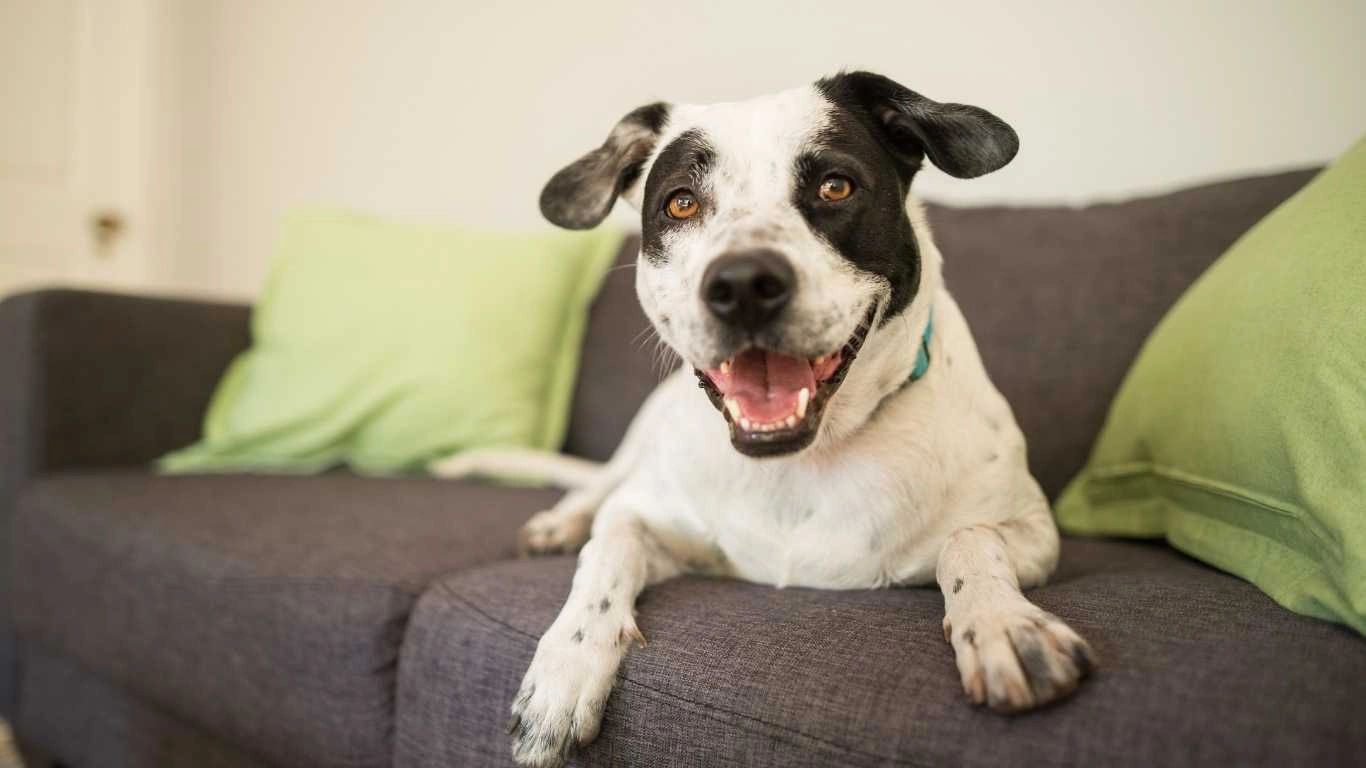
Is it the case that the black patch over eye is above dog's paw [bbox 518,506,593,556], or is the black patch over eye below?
above

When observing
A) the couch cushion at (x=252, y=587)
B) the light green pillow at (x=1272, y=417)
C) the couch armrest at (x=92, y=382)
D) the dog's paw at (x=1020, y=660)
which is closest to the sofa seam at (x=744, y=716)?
the dog's paw at (x=1020, y=660)

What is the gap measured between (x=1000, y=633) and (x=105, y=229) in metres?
4.76

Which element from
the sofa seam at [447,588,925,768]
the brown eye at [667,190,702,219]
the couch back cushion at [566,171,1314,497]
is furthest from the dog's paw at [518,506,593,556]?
the couch back cushion at [566,171,1314,497]

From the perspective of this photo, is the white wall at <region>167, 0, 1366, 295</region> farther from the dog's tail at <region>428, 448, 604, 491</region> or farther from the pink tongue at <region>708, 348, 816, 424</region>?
the pink tongue at <region>708, 348, 816, 424</region>

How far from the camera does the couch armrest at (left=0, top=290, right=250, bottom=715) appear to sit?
214 centimetres

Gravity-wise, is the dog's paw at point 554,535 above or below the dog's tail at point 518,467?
above

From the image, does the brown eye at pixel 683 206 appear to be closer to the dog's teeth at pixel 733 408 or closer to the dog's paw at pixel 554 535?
the dog's teeth at pixel 733 408

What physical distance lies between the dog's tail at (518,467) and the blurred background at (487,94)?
123 cm

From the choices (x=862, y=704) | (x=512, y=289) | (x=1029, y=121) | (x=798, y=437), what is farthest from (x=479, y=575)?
(x=1029, y=121)

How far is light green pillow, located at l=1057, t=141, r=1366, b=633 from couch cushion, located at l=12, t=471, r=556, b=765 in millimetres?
1195

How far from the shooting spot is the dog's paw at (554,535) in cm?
164

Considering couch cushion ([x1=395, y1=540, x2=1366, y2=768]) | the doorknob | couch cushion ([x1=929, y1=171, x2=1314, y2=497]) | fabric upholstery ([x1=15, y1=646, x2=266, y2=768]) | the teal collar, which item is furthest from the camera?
the doorknob

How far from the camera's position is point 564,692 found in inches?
39.6

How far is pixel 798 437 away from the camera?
1094 millimetres
